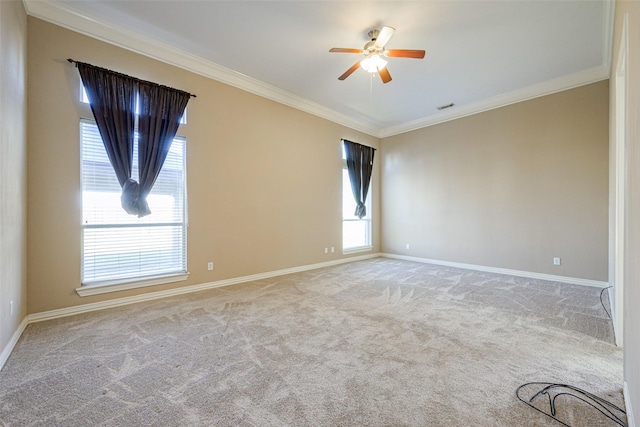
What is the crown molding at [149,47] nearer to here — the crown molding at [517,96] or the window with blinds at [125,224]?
the window with blinds at [125,224]

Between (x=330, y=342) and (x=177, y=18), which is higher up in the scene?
(x=177, y=18)

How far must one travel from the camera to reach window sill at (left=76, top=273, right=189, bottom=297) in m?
3.22

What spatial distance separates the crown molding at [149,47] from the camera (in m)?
3.00

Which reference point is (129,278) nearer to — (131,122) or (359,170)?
Result: (131,122)

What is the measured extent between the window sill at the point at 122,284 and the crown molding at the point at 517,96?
600cm

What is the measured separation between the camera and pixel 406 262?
6.50 metres

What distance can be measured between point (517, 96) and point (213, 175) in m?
5.71

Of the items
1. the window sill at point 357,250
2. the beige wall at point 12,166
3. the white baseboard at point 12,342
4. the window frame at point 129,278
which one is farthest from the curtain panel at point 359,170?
the white baseboard at point 12,342

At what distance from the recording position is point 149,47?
3.64m

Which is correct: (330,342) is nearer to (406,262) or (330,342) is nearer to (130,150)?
(130,150)

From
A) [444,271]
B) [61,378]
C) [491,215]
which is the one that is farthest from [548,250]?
[61,378]

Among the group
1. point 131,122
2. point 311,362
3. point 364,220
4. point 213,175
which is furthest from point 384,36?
point 364,220

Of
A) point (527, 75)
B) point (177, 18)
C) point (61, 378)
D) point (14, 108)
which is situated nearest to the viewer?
point (61, 378)

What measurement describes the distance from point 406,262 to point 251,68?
17.2 feet
